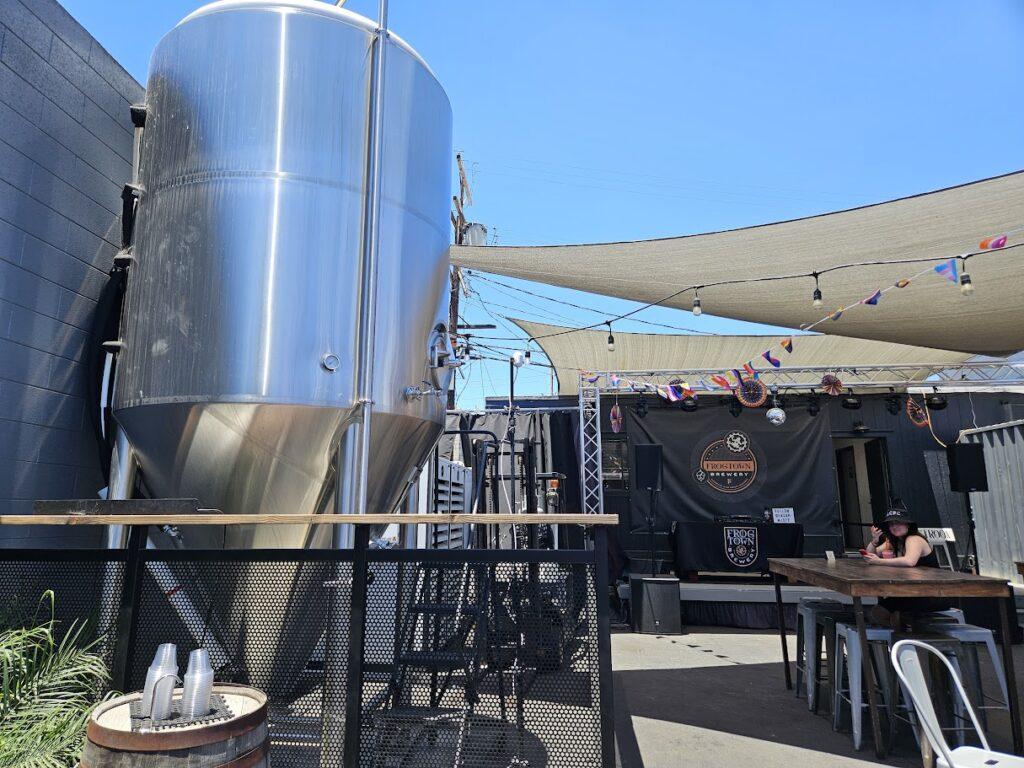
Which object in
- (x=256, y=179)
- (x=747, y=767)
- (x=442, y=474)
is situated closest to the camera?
(x=256, y=179)

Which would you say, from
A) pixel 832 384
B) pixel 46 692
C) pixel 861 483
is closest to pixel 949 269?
pixel 832 384

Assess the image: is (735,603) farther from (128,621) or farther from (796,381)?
(128,621)

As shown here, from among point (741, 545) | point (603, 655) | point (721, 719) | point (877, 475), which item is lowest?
point (721, 719)

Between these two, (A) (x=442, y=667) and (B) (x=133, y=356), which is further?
(B) (x=133, y=356)

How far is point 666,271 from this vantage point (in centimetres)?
618

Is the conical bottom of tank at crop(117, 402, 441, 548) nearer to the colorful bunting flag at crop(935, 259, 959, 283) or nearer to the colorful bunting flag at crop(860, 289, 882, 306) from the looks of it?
the colorful bunting flag at crop(935, 259, 959, 283)

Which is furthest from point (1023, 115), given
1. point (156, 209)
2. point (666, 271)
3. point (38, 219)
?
point (38, 219)

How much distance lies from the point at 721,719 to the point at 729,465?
610cm

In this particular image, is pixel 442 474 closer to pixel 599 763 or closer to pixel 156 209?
pixel 156 209

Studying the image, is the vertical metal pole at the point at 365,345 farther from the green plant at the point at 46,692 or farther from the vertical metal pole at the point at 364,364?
the green plant at the point at 46,692

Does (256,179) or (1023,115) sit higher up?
(1023,115)

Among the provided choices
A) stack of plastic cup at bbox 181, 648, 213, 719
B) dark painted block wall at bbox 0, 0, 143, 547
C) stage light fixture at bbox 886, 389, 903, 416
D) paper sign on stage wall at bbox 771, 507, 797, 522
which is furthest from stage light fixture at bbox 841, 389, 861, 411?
stack of plastic cup at bbox 181, 648, 213, 719

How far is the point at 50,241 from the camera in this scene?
322 centimetres

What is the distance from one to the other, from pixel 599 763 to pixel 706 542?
22.1 feet
